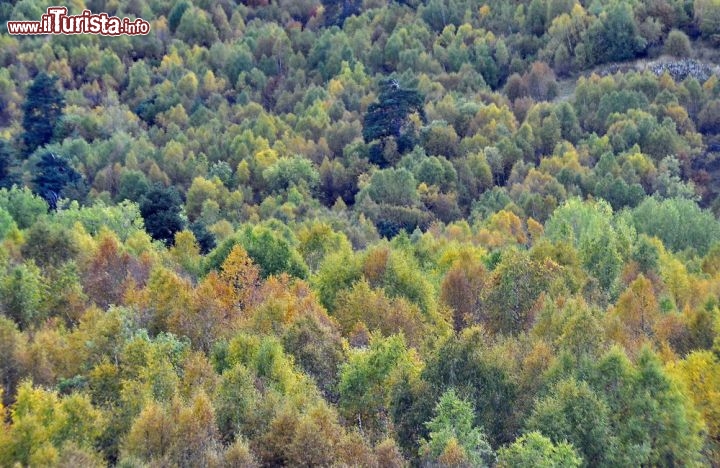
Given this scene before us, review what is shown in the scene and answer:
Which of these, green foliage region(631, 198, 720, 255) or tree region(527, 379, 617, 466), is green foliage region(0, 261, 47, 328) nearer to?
tree region(527, 379, 617, 466)

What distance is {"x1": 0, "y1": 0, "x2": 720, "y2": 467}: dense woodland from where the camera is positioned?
1704 inches

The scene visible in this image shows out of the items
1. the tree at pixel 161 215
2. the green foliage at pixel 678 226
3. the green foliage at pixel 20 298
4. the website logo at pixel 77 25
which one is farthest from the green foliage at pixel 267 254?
the website logo at pixel 77 25

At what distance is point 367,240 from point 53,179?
43.5m

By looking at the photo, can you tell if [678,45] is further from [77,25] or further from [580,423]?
[580,423]

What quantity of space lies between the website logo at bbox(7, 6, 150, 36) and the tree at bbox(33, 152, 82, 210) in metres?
65.1

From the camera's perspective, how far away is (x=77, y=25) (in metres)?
177

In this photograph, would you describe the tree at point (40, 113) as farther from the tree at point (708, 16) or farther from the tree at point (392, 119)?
the tree at point (708, 16)

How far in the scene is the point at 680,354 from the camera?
193 feet

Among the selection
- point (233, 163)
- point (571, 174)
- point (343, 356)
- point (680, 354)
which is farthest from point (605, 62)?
point (343, 356)

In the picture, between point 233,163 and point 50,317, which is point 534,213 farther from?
point 50,317

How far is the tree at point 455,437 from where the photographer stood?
39.7 meters

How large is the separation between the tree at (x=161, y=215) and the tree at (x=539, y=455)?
63.4m

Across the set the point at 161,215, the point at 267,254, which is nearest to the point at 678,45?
the point at 161,215

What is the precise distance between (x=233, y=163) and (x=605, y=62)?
70919 millimetres
